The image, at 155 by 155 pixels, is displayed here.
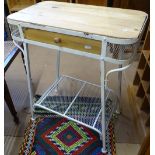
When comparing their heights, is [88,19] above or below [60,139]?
above

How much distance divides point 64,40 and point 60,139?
2.43ft

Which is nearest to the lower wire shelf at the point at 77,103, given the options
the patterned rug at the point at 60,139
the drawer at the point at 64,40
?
the patterned rug at the point at 60,139

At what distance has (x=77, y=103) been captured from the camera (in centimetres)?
166

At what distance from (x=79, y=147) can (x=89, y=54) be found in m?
0.69

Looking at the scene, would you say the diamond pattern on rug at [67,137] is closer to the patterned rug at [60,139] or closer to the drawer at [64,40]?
the patterned rug at [60,139]

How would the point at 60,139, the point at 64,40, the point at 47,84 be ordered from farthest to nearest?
the point at 47,84, the point at 60,139, the point at 64,40

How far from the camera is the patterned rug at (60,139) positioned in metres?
1.34

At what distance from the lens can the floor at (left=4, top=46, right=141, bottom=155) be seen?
1.41 meters

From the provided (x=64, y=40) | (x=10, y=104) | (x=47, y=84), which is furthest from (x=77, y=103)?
(x=64, y=40)

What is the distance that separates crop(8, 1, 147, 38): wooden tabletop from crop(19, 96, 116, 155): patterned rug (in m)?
0.80

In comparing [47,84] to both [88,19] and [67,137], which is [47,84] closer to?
[67,137]

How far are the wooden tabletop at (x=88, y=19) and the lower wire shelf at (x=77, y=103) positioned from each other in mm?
615

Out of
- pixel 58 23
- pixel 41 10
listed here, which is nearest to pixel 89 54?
pixel 58 23

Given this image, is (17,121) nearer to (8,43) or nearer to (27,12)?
(8,43)
